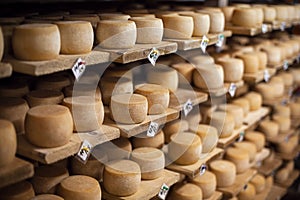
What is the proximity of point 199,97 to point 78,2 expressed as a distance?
987 millimetres

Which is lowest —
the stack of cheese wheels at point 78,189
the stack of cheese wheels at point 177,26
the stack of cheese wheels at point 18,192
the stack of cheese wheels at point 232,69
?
the stack of cheese wheels at point 78,189

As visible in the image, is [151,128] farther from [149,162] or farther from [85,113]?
[85,113]

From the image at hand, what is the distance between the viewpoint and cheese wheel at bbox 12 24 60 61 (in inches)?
57.4

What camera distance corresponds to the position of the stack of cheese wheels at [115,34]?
176 cm

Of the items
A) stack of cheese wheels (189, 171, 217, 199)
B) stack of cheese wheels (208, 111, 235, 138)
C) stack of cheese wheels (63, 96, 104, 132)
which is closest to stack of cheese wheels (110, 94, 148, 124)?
stack of cheese wheels (63, 96, 104, 132)

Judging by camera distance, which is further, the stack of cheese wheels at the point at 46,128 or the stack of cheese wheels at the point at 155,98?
the stack of cheese wheels at the point at 155,98

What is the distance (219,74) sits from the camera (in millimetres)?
2549

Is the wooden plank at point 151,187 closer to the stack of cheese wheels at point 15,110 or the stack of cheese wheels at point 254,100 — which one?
the stack of cheese wheels at point 15,110

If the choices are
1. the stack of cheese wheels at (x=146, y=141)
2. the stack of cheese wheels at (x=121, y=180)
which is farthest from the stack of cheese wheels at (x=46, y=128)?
the stack of cheese wheels at (x=146, y=141)

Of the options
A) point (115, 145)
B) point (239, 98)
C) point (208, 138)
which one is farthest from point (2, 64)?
point (239, 98)

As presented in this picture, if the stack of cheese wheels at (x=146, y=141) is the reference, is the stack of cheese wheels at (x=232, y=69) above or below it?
above

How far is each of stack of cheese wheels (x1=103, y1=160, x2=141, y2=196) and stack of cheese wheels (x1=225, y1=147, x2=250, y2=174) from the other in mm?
1137

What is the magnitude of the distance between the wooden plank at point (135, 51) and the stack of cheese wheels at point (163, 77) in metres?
0.30

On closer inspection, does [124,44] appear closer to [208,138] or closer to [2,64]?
[2,64]
